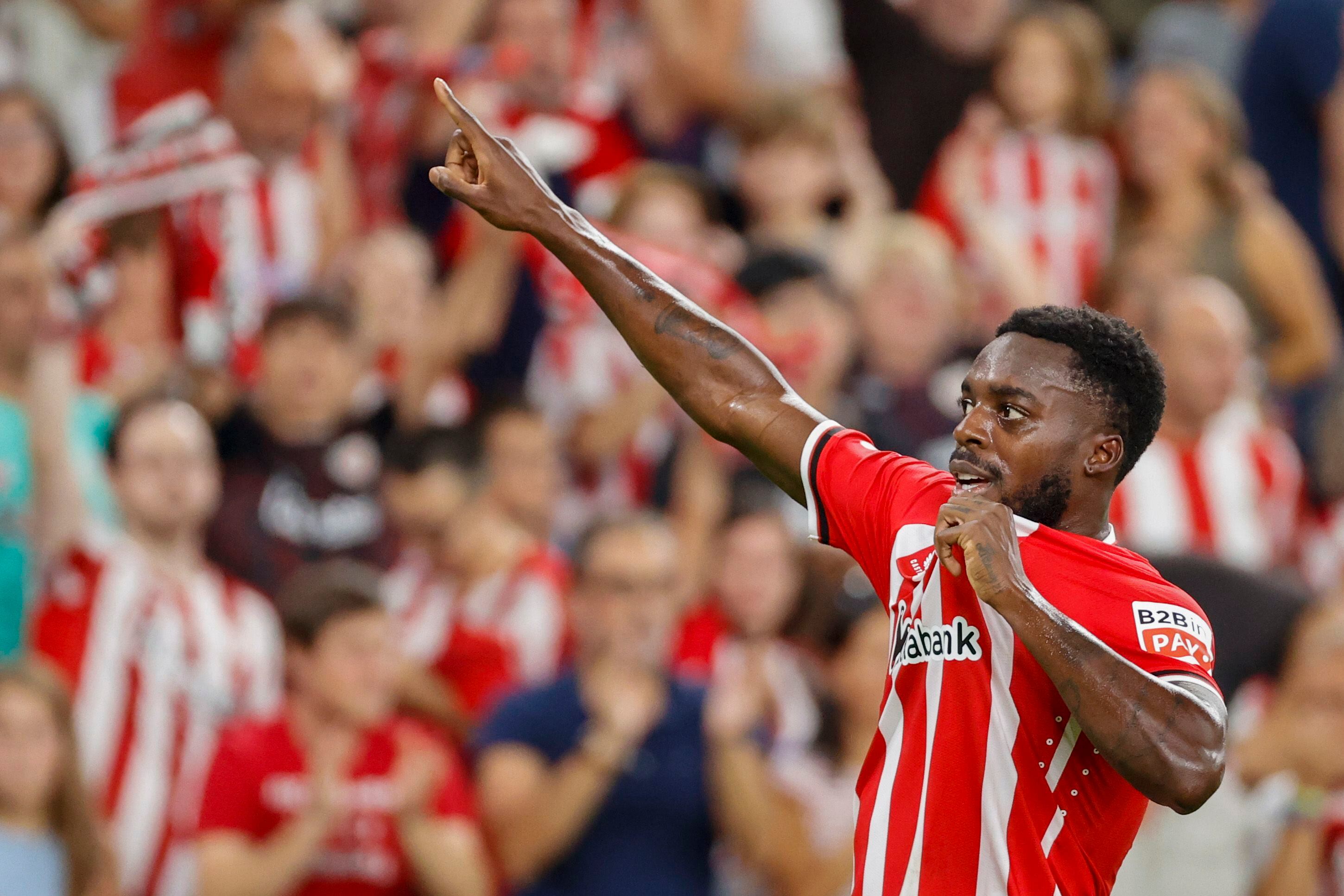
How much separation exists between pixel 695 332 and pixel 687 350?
42 millimetres

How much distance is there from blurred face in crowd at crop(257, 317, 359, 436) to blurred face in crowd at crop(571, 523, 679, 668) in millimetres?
1374

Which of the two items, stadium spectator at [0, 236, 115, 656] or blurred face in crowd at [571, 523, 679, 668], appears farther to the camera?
stadium spectator at [0, 236, 115, 656]

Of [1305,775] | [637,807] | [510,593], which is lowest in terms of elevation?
[637,807]

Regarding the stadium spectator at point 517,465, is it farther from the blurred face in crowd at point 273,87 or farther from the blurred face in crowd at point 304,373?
the blurred face in crowd at point 273,87

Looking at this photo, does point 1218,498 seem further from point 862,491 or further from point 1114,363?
point 1114,363

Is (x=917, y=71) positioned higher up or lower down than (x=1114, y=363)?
higher up

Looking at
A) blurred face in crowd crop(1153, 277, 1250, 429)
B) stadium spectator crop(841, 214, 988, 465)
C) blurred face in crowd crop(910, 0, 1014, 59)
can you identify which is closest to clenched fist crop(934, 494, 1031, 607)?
stadium spectator crop(841, 214, 988, 465)

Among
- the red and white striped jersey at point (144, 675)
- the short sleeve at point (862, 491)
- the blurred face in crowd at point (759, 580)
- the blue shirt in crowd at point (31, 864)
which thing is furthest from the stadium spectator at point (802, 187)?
the short sleeve at point (862, 491)

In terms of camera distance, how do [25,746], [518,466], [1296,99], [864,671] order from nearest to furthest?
[25,746], [864,671], [518,466], [1296,99]

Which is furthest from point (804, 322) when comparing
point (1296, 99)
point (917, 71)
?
point (1296, 99)

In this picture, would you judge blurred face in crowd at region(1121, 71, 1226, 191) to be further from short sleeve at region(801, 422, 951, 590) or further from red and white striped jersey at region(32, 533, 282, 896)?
short sleeve at region(801, 422, 951, 590)

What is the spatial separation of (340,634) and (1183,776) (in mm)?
3772

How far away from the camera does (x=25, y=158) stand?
25.0ft

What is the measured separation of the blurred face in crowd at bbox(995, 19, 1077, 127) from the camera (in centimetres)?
963
